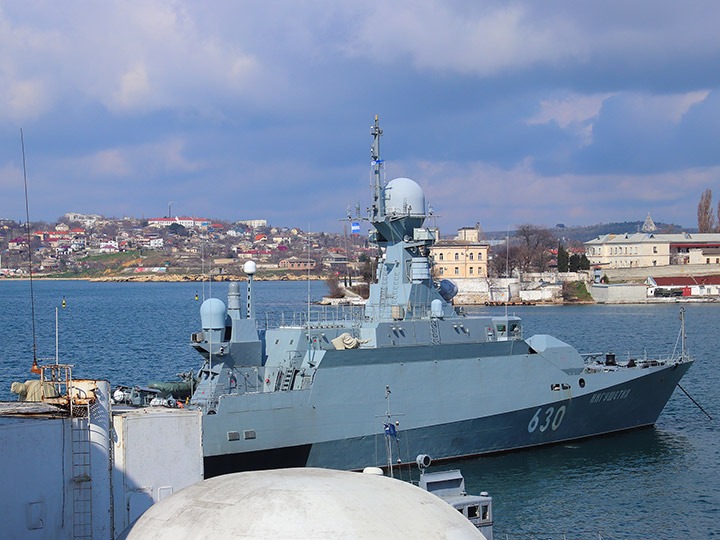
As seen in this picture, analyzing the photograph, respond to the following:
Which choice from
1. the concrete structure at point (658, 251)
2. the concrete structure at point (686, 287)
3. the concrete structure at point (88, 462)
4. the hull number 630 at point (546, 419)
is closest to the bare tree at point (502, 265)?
the concrete structure at point (686, 287)

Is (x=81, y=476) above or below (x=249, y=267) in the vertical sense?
below

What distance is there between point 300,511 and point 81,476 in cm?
515

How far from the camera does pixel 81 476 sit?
37.5 feet

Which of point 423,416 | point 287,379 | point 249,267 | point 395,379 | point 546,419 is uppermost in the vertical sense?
point 249,267

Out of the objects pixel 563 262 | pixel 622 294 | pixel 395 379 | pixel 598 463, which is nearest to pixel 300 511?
pixel 395 379

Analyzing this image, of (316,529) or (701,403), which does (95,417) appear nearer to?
(316,529)

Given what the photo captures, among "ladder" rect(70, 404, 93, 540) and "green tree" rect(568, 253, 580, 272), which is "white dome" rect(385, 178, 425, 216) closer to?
"ladder" rect(70, 404, 93, 540)

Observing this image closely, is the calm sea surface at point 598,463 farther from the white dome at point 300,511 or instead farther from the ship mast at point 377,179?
the white dome at point 300,511

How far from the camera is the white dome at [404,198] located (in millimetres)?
24844

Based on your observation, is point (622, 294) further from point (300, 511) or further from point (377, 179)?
point (300, 511)

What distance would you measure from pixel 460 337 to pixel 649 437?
8.60 meters

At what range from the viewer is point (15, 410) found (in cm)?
1137

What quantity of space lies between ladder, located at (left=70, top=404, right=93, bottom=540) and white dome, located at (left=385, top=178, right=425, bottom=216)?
48.9 ft

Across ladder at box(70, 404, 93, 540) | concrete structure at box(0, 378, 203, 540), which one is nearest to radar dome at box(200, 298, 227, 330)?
concrete structure at box(0, 378, 203, 540)
